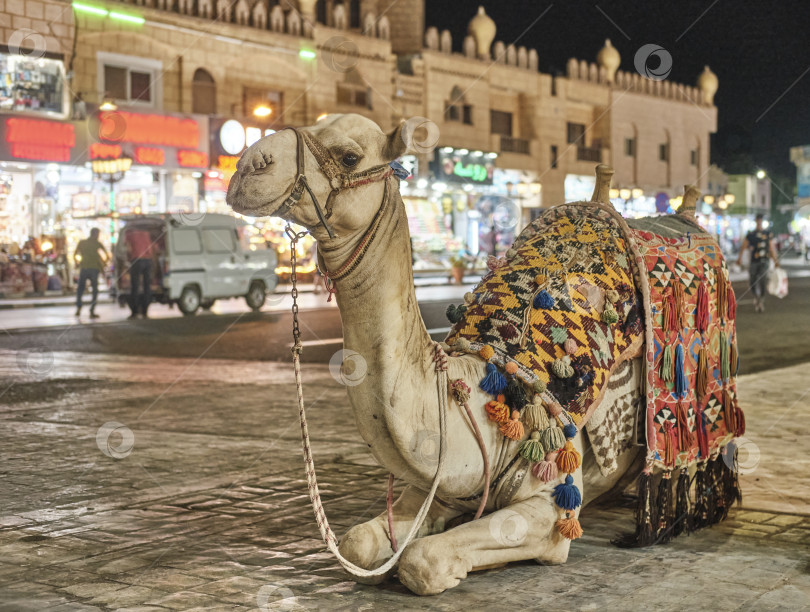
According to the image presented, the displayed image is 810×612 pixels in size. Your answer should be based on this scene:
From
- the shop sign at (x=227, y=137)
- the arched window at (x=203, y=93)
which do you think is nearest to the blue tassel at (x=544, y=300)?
the shop sign at (x=227, y=137)

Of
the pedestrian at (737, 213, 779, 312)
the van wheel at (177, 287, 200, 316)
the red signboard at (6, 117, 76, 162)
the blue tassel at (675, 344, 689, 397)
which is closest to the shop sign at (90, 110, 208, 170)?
the red signboard at (6, 117, 76, 162)

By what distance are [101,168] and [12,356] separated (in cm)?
1315

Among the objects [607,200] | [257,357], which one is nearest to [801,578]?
[607,200]

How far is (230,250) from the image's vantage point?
25.5 meters

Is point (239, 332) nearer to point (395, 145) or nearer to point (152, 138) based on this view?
point (152, 138)

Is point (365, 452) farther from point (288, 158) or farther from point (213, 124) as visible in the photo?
point (213, 124)

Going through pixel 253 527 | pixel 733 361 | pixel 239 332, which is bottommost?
pixel 253 527

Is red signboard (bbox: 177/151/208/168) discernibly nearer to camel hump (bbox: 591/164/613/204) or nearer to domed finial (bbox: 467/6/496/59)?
domed finial (bbox: 467/6/496/59)

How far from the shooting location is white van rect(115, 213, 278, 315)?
78.8ft

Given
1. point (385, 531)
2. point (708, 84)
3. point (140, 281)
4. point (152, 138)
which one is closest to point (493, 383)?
point (385, 531)

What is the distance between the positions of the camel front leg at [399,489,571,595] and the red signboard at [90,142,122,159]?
24760 millimetres

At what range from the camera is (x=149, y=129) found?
30.4m

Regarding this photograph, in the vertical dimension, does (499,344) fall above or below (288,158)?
below

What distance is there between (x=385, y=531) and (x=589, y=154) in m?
50.1
